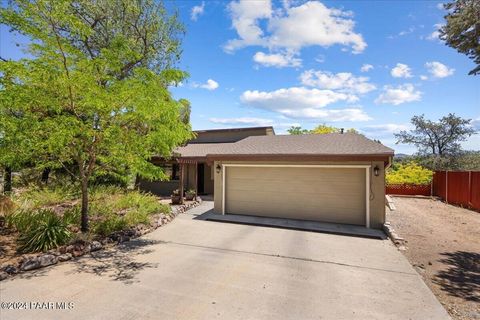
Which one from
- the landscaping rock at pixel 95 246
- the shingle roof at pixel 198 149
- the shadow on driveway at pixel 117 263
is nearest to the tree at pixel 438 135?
the shingle roof at pixel 198 149

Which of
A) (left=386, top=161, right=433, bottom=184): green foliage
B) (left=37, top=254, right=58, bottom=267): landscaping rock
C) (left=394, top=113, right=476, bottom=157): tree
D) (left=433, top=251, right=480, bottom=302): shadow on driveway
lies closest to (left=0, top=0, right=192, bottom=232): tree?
(left=37, top=254, right=58, bottom=267): landscaping rock

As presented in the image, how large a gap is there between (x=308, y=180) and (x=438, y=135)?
85.6 feet

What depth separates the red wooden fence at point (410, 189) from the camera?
20531 mm

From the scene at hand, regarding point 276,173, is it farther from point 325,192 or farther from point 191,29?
point 191,29

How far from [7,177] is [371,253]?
58.8 ft

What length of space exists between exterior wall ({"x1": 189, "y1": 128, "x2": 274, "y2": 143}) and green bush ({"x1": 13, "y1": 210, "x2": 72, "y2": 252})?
14285mm

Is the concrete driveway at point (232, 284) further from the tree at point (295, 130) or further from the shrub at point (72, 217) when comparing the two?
the tree at point (295, 130)

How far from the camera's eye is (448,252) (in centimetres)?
717

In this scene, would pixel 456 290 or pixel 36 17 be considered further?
pixel 36 17

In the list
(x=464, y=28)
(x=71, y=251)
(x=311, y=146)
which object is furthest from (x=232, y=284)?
(x=464, y=28)

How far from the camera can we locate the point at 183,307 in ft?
13.7

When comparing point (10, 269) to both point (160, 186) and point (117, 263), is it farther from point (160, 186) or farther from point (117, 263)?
point (160, 186)

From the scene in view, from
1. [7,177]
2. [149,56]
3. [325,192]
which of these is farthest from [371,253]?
[7,177]

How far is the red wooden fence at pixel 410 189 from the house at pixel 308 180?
1113 cm
